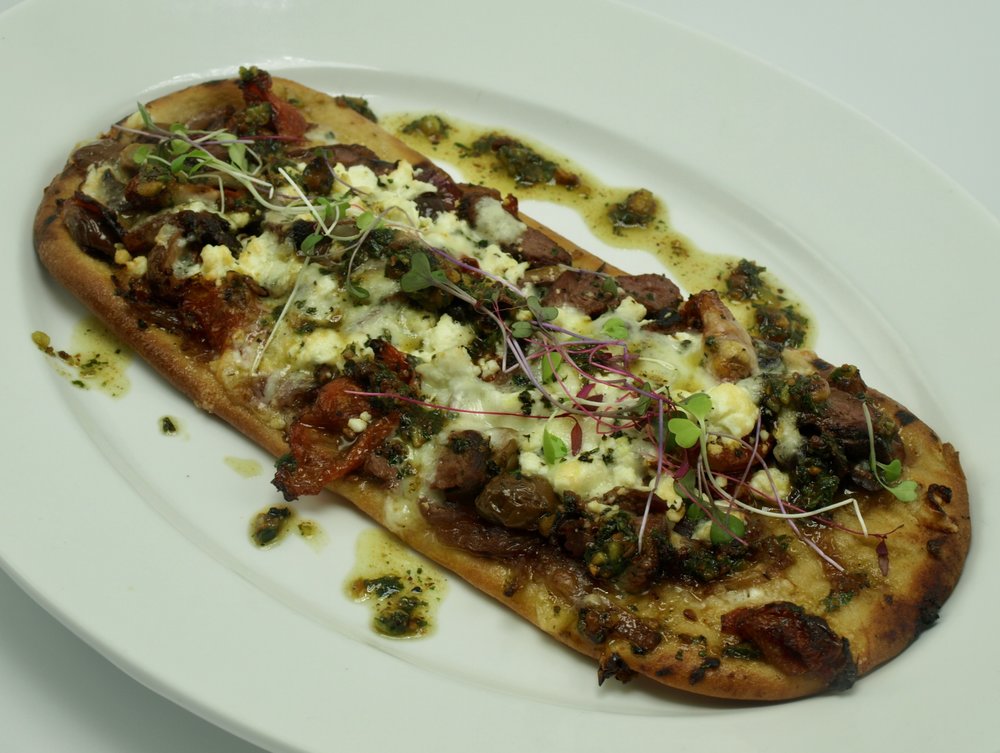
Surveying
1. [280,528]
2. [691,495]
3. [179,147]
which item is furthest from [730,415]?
[179,147]

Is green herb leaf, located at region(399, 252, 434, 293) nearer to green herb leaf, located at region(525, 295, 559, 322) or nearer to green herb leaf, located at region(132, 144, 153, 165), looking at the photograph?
green herb leaf, located at region(525, 295, 559, 322)

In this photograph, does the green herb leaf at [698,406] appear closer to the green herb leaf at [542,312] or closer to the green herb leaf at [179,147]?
the green herb leaf at [542,312]

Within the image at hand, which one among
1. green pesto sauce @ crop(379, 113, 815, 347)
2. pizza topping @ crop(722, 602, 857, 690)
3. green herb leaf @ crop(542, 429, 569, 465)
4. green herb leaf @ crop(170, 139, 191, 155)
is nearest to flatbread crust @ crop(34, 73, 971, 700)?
pizza topping @ crop(722, 602, 857, 690)

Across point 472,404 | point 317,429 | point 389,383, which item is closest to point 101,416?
point 317,429

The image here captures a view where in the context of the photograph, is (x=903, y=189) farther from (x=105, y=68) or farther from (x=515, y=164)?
(x=105, y=68)

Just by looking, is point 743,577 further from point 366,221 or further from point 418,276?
point 366,221

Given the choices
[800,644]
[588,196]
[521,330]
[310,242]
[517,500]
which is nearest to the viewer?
[800,644]
